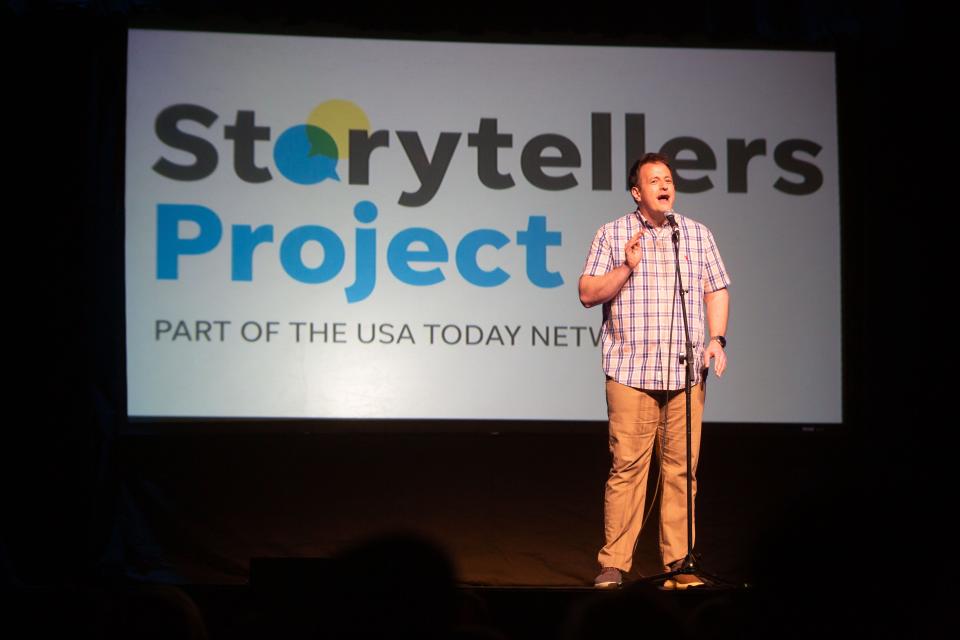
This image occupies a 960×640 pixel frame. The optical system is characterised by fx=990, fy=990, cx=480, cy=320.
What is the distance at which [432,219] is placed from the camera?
4621 mm

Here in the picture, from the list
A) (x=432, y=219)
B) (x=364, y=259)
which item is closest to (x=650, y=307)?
(x=432, y=219)

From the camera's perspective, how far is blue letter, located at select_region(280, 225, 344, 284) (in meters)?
4.55

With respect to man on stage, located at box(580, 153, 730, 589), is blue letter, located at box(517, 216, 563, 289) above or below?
above

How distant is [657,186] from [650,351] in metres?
0.59

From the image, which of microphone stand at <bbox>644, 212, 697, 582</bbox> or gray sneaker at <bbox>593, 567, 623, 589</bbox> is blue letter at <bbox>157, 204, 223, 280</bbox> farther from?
gray sneaker at <bbox>593, 567, 623, 589</bbox>

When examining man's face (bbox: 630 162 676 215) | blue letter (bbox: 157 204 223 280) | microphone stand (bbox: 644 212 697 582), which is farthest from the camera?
blue letter (bbox: 157 204 223 280)

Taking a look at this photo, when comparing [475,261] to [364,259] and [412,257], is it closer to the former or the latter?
[412,257]

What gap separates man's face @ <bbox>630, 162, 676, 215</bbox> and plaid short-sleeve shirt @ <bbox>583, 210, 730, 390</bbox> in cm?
13

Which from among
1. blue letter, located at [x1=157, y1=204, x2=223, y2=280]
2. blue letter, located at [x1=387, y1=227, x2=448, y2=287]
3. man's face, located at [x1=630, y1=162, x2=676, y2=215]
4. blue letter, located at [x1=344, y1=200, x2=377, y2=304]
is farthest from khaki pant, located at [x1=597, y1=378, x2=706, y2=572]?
blue letter, located at [x1=157, y1=204, x2=223, y2=280]

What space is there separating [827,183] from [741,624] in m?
3.58

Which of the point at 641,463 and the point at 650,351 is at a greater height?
the point at 650,351

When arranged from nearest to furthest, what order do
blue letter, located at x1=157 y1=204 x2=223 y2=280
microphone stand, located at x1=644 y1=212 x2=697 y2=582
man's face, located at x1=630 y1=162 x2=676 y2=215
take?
microphone stand, located at x1=644 y1=212 x2=697 y2=582 < man's face, located at x1=630 y1=162 x2=676 y2=215 < blue letter, located at x1=157 y1=204 x2=223 y2=280

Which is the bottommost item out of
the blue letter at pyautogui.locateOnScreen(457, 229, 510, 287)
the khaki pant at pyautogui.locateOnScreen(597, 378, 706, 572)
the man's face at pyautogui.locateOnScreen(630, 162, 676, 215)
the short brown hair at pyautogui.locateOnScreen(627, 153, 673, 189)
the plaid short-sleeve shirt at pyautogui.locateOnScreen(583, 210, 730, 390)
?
the khaki pant at pyautogui.locateOnScreen(597, 378, 706, 572)

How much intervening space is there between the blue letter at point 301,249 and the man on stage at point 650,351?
4.68ft
